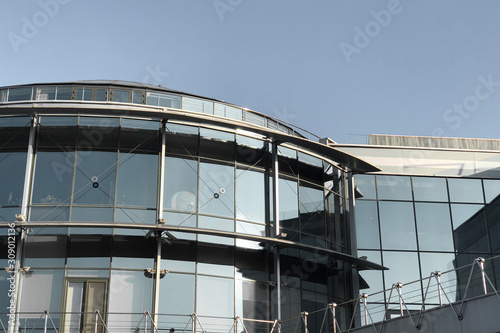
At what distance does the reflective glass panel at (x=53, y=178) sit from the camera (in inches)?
994

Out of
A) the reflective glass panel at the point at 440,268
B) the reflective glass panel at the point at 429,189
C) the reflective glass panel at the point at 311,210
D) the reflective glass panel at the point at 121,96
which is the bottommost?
the reflective glass panel at the point at 440,268

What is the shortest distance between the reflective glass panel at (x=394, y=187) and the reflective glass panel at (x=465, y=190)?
6.86ft

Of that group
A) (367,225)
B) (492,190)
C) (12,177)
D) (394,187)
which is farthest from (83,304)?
(492,190)

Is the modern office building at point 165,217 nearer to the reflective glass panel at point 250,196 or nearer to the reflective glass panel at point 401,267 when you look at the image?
the reflective glass panel at point 250,196

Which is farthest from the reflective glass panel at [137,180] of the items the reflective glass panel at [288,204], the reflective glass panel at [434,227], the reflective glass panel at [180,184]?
the reflective glass panel at [434,227]

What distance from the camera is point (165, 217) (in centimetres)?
2556

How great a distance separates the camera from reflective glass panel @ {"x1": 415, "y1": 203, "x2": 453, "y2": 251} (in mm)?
32062

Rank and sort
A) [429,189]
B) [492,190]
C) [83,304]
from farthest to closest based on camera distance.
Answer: [492,190], [429,189], [83,304]

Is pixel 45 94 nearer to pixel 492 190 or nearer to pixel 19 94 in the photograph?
pixel 19 94

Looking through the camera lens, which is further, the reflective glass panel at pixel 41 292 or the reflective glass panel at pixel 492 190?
the reflective glass panel at pixel 492 190

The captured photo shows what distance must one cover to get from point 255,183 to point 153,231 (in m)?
4.70

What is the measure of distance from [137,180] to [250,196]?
4.35 meters

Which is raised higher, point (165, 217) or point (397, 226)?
point (397, 226)

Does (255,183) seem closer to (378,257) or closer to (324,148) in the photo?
(324,148)
